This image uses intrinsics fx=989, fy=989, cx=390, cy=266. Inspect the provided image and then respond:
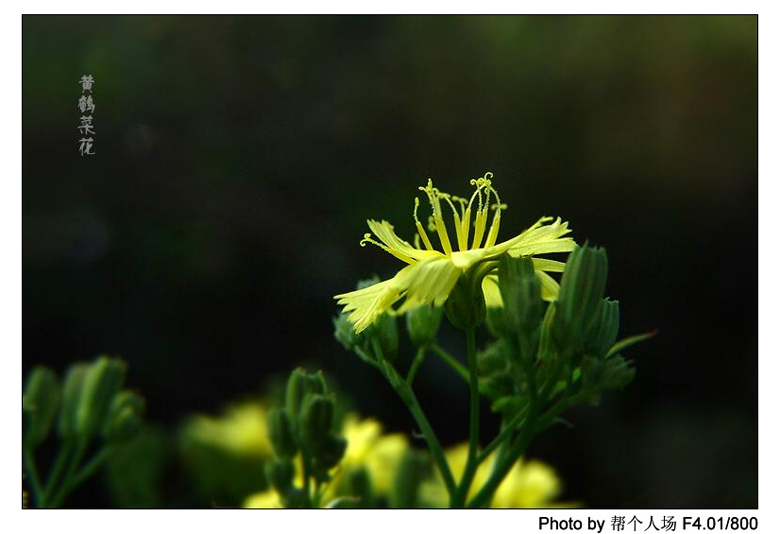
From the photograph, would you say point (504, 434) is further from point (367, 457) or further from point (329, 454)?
point (367, 457)

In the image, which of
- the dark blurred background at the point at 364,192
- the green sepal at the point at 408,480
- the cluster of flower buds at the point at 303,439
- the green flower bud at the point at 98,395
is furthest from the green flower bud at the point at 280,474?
the dark blurred background at the point at 364,192

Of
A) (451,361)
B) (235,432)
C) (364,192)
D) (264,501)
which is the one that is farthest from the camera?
(364,192)

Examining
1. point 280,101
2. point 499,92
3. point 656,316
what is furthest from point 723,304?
point 280,101

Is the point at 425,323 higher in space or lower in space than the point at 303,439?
higher

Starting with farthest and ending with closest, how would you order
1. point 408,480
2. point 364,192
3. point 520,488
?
point 364,192 < point 520,488 < point 408,480

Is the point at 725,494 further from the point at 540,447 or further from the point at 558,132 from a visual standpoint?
the point at 558,132

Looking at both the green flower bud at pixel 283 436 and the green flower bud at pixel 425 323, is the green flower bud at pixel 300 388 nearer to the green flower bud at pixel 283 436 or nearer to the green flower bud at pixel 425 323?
the green flower bud at pixel 283 436

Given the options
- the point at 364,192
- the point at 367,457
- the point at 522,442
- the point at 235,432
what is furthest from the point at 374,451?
the point at 364,192
